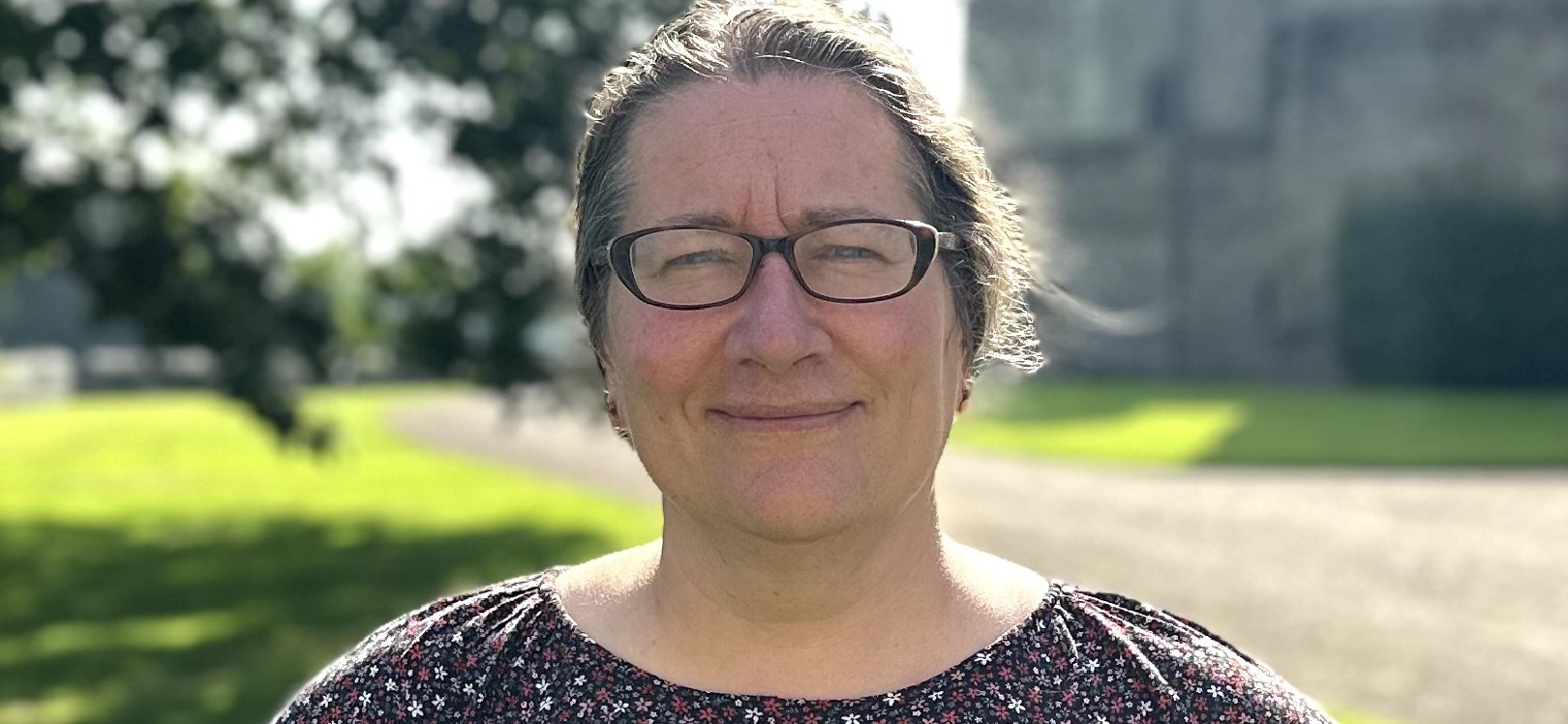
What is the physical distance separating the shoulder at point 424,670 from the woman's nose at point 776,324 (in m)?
0.48

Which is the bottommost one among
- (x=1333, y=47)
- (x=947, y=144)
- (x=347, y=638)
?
(x=347, y=638)

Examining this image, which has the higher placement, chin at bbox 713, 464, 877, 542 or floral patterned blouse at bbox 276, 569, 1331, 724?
chin at bbox 713, 464, 877, 542

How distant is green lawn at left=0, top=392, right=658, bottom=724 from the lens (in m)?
8.61

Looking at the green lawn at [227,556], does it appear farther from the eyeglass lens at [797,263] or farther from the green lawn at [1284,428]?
the eyeglass lens at [797,263]

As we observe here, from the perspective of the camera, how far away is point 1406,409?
87.3 feet

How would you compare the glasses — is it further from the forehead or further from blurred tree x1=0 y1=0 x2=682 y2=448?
blurred tree x1=0 y1=0 x2=682 y2=448

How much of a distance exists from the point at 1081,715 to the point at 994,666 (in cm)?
11

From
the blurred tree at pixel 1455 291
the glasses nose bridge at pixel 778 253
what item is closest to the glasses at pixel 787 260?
the glasses nose bridge at pixel 778 253

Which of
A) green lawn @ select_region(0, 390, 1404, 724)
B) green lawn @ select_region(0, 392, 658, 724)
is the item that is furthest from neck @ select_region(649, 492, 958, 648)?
green lawn @ select_region(0, 392, 658, 724)

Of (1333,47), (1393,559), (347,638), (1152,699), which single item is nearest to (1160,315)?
(1333,47)

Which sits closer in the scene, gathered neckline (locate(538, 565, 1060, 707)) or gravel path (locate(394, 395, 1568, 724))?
gathered neckline (locate(538, 565, 1060, 707))

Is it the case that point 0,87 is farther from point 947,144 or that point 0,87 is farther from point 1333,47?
point 1333,47

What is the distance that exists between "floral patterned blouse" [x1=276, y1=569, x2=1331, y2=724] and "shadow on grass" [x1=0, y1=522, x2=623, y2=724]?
615 centimetres

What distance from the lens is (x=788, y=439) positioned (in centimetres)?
179
